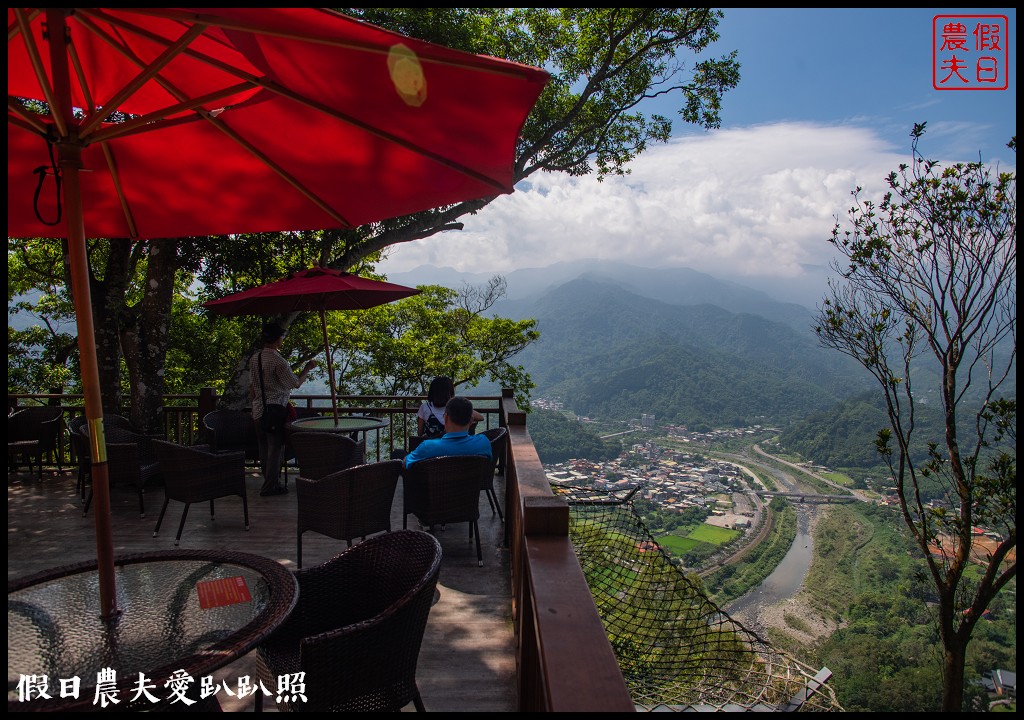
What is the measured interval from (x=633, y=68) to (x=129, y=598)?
10624 mm

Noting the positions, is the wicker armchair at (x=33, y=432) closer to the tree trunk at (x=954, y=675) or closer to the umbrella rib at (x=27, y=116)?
the umbrella rib at (x=27, y=116)

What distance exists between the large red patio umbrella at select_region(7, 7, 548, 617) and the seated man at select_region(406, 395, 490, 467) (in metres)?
1.34

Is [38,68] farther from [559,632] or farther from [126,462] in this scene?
[126,462]

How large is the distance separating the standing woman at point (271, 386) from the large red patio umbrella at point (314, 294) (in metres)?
0.35

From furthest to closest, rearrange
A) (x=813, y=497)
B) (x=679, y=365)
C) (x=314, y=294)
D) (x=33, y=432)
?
(x=679, y=365)
(x=813, y=497)
(x=33, y=432)
(x=314, y=294)

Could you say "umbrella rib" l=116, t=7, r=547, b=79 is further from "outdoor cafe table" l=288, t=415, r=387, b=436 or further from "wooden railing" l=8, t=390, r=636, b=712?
"outdoor cafe table" l=288, t=415, r=387, b=436

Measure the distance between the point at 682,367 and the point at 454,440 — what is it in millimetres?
63726

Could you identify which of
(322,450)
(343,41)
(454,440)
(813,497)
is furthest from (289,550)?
(813,497)

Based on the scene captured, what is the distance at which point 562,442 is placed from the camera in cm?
3606

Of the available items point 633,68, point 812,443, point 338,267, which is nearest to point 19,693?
point 338,267

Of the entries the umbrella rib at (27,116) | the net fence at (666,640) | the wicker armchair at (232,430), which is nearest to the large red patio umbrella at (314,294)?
the wicker armchair at (232,430)

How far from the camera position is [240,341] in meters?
13.5

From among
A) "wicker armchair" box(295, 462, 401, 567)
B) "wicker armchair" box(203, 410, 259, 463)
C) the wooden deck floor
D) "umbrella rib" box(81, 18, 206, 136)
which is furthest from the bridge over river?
"umbrella rib" box(81, 18, 206, 136)

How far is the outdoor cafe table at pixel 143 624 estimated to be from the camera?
1.40 m
